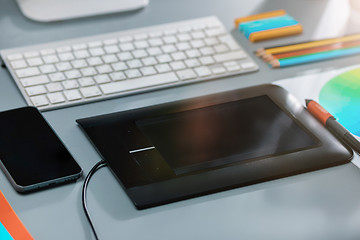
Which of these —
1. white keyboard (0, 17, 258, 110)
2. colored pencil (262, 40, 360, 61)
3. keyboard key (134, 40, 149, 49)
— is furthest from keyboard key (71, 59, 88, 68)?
colored pencil (262, 40, 360, 61)

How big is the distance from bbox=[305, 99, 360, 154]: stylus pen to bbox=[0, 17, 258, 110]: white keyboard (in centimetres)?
15

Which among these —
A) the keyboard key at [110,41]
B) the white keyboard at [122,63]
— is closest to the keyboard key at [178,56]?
the white keyboard at [122,63]

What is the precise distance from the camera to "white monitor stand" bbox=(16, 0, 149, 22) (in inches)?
39.8

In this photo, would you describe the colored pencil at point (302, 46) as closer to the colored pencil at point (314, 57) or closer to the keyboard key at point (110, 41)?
the colored pencil at point (314, 57)

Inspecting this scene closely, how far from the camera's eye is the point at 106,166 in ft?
2.43

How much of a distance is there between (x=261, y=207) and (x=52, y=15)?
0.54 m

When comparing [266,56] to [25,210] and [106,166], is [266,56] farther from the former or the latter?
[25,210]

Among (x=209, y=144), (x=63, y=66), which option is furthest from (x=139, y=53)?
(x=209, y=144)

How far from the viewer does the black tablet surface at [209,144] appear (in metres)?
0.71

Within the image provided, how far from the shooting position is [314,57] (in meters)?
0.99

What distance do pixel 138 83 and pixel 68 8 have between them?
24 cm

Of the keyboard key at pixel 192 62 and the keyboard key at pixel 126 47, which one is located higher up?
the keyboard key at pixel 126 47

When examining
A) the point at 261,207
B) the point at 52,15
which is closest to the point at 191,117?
the point at 261,207

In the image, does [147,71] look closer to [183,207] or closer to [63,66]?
[63,66]
